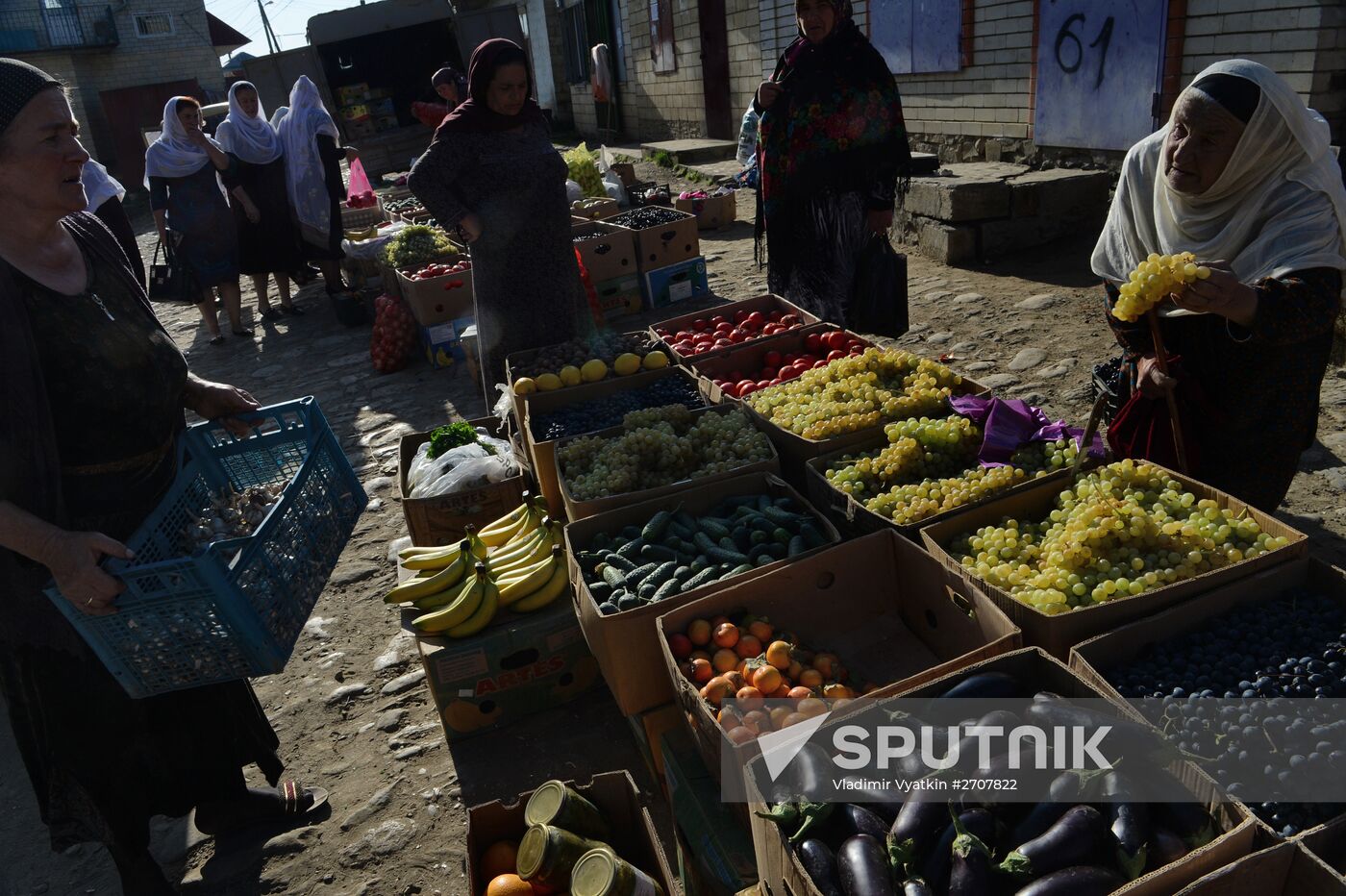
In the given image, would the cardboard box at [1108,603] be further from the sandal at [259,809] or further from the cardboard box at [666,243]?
the cardboard box at [666,243]

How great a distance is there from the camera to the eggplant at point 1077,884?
153cm

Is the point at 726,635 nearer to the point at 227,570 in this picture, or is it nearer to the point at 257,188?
the point at 227,570

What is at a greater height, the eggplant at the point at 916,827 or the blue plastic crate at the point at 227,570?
the blue plastic crate at the point at 227,570

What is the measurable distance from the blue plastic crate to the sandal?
803 millimetres

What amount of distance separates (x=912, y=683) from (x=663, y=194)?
9.54 metres

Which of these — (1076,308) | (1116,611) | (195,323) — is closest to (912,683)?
(1116,611)

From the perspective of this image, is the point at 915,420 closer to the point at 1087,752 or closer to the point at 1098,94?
the point at 1087,752

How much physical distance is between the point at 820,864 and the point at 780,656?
758 mm

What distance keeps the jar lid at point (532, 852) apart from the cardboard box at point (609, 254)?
6.58 m

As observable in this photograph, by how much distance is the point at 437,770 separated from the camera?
10.9 feet

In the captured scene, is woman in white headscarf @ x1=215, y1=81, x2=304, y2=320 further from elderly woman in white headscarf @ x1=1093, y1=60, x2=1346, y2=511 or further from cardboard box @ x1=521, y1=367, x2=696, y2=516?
elderly woman in white headscarf @ x1=1093, y1=60, x2=1346, y2=511

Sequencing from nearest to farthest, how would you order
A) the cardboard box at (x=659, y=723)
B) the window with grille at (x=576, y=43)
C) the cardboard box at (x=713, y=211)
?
1. the cardboard box at (x=659, y=723)
2. the cardboard box at (x=713, y=211)
3. the window with grille at (x=576, y=43)

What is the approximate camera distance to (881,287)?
4934 mm

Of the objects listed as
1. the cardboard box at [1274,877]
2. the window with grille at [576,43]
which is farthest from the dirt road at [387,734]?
the window with grille at [576,43]
